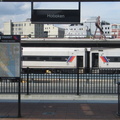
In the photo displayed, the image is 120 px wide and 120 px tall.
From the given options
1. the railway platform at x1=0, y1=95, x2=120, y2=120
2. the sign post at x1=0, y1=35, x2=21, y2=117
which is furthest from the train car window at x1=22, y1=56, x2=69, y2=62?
the sign post at x1=0, y1=35, x2=21, y2=117

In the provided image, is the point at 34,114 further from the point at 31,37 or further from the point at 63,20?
the point at 31,37

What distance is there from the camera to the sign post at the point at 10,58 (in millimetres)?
6926

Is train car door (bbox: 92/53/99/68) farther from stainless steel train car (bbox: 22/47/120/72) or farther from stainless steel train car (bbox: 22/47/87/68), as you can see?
stainless steel train car (bbox: 22/47/87/68)

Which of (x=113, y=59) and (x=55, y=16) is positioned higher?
(x=55, y=16)

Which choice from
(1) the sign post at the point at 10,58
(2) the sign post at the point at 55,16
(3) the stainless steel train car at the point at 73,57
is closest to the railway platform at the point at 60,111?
(1) the sign post at the point at 10,58

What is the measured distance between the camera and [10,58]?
22.9 ft

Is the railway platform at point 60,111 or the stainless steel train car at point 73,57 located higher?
the stainless steel train car at point 73,57

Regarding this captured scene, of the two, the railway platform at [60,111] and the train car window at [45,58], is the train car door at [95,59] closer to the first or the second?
the train car window at [45,58]

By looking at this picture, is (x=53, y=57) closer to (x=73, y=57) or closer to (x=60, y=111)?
(x=73, y=57)

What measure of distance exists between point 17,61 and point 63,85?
6.50 meters

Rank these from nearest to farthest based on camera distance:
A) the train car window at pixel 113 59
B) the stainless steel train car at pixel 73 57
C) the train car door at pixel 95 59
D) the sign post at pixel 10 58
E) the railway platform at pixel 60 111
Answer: the sign post at pixel 10 58
the railway platform at pixel 60 111
the stainless steel train car at pixel 73 57
the train car window at pixel 113 59
the train car door at pixel 95 59

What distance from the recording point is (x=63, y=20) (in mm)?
7223

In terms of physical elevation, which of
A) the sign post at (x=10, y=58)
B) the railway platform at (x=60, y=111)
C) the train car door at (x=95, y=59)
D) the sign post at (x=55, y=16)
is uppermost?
the sign post at (x=55, y=16)

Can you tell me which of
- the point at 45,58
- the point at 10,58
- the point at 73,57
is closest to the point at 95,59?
the point at 73,57
